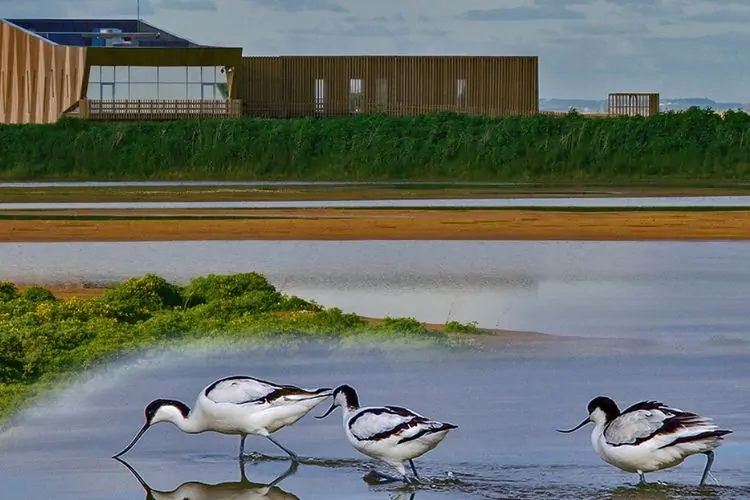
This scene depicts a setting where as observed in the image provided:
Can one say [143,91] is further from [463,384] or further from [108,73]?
[463,384]

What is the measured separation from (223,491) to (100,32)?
263 feet

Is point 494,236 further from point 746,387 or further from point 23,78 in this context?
point 23,78

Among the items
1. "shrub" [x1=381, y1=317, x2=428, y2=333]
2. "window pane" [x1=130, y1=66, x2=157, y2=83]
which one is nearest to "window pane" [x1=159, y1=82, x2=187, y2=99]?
"window pane" [x1=130, y1=66, x2=157, y2=83]

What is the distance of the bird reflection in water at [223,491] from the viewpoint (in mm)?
11117

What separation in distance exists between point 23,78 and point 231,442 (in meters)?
79.5

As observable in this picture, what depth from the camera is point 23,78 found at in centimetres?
9025

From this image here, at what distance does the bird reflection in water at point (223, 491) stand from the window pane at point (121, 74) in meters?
68.4

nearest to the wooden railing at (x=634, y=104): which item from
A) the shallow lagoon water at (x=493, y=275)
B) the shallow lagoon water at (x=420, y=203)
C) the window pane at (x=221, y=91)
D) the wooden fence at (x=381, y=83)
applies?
the wooden fence at (x=381, y=83)

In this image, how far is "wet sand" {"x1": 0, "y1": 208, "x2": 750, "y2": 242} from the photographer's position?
35.9 meters

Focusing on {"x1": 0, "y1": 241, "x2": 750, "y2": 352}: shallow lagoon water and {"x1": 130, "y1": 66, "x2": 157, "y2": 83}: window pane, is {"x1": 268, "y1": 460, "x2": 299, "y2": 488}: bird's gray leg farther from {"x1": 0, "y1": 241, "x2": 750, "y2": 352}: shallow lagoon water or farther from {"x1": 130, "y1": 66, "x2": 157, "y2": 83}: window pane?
{"x1": 130, "y1": 66, "x2": 157, "y2": 83}: window pane

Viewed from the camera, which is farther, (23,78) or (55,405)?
(23,78)

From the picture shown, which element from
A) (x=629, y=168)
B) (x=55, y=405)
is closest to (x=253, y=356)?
(x=55, y=405)

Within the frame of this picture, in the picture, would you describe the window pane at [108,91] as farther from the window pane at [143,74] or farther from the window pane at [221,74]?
the window pane at [221,74]

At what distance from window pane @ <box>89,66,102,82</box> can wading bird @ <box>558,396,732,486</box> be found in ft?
228
